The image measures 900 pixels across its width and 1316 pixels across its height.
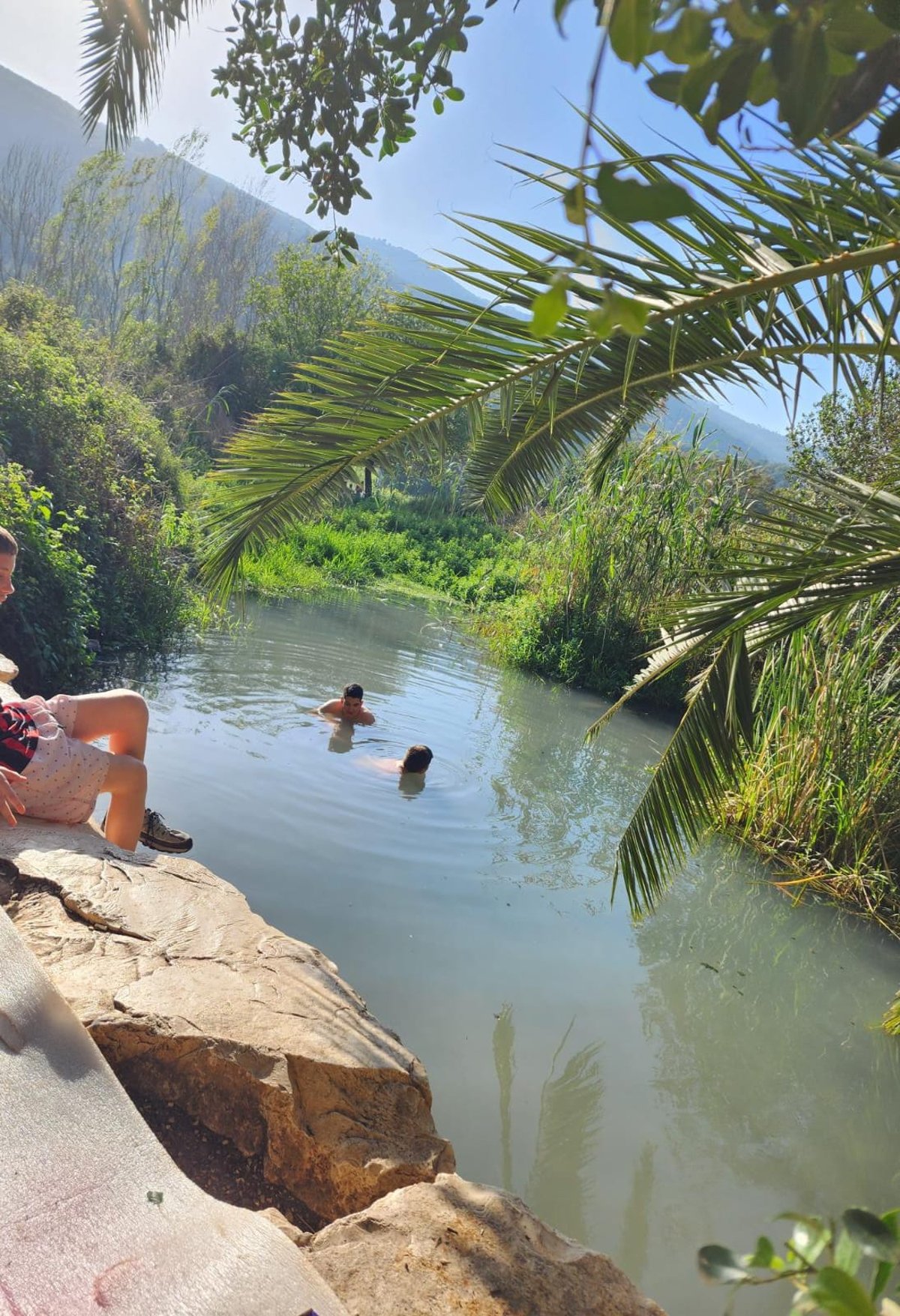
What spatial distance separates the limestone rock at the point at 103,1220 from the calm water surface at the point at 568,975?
63.5 inches

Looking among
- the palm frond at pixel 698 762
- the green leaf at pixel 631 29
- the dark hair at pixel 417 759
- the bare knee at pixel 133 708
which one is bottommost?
the dark hair at pixel 417 759

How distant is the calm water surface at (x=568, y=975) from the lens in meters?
3.26

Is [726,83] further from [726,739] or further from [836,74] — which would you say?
[726,739]

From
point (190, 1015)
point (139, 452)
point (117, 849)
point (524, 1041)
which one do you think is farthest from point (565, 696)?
point (190, 1015)

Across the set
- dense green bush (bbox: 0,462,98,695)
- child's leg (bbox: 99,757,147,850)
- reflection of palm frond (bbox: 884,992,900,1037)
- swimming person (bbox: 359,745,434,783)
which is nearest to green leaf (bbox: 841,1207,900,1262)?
child's leg (bbox: 99,757,147,850)

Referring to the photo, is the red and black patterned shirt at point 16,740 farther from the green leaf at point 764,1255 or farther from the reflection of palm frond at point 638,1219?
the green leaf at point 764,1255

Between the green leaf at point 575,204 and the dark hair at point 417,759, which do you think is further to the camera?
the dark hair at point 417,759

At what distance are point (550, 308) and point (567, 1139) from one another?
3.46m

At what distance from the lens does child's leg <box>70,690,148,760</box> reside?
12.4ft

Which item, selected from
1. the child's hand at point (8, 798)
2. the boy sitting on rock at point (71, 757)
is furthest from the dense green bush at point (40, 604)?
the child's hand at point (8, 798)

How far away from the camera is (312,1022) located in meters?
2.63

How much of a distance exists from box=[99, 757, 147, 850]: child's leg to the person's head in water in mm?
4229

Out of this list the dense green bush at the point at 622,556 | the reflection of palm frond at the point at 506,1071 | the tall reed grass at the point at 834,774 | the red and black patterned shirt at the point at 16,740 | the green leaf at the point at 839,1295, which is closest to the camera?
the green leaf at the point at 839,1295

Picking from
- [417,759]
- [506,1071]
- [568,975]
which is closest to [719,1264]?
[506,1071]
